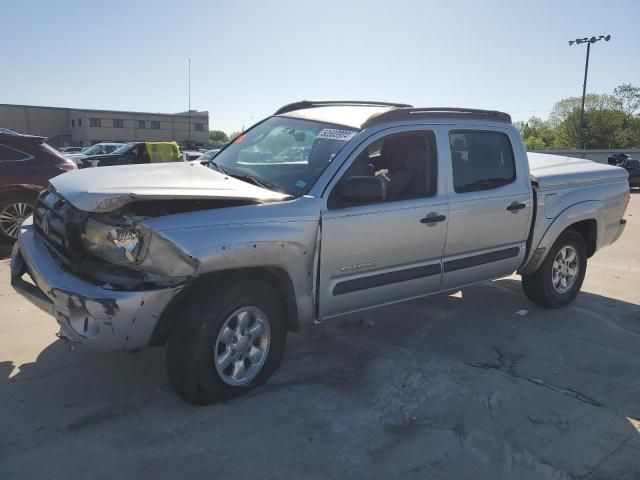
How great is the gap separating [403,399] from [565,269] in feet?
9.87

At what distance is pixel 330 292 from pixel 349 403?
750mm

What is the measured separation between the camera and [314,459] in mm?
3062

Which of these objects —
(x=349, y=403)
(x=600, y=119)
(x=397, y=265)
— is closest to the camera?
(x=349, y=403)

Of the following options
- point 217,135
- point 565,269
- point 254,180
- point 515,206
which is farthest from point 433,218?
point 217,135

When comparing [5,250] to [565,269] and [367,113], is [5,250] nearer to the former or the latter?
[367,113]

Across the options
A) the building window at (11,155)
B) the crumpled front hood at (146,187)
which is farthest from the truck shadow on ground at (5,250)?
the crumpled front hood at (146,187)

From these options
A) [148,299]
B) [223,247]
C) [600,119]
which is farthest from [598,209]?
[600,119]

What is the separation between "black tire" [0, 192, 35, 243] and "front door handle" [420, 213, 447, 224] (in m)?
5.81

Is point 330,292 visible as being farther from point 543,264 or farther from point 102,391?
point 543,264

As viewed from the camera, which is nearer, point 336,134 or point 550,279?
point 336,134

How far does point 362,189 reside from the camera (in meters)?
3.78

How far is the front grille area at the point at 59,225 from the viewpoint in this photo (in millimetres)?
3348

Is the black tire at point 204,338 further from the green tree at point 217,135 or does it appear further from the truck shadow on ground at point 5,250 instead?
the green tree at point 217,135

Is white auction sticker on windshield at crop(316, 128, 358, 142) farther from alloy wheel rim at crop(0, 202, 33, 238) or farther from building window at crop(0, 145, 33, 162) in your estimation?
building window at crop(0, 145, 33, 162)
